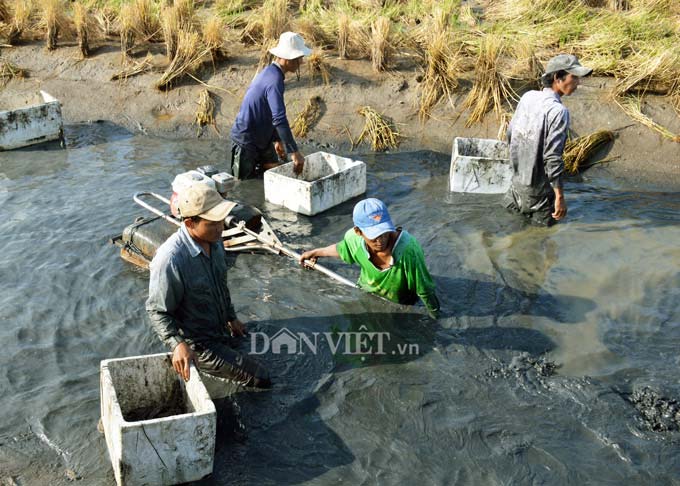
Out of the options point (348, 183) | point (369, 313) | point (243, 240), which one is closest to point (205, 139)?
point (348, 183)

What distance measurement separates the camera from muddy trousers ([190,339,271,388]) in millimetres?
5148

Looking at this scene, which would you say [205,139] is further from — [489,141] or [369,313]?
[369,313]

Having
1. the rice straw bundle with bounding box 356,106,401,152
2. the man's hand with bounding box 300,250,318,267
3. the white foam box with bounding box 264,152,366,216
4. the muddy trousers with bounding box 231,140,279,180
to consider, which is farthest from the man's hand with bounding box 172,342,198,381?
the rice straw bundle with bounding box 356,106,401,152

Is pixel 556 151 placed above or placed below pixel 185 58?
below

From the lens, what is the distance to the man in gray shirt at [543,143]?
6.68 metres

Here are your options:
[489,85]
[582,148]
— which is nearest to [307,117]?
[489,85]

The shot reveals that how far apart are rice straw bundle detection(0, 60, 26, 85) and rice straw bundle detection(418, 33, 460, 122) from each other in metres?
7.16

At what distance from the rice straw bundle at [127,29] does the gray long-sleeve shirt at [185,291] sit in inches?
329

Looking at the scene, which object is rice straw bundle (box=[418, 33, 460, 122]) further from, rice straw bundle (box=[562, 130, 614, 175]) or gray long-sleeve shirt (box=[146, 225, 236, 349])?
gray long-sleeve shirt (box=[146, 225, 236, 349])

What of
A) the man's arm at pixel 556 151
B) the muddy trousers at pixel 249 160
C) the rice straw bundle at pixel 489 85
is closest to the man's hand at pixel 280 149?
the muddy trousers at pixel 249 160

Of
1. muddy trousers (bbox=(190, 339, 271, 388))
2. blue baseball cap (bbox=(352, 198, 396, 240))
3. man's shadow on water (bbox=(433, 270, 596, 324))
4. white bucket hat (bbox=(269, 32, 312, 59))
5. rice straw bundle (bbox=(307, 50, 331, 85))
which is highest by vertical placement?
white bucket hat (bbox=(269, 32, 312, 59))

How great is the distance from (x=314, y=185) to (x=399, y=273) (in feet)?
9.34

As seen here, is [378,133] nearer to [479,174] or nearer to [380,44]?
[380,44]

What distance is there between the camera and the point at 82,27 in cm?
1237
